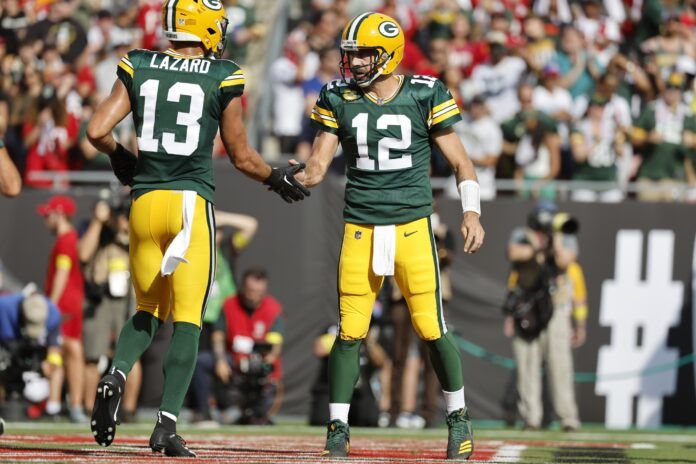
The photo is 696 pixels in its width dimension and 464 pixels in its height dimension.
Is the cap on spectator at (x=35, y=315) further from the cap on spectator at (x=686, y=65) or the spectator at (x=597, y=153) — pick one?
the cap on spectator at (x=686, y=65)

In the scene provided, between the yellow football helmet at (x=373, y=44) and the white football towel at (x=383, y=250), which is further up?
the yellow football helmet at (x=373, y=44)

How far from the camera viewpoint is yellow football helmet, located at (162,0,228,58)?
6.88m

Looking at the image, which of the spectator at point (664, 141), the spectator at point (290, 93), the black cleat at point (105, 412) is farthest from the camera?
the spectator at point (290, 93)

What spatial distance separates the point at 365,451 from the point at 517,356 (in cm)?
447

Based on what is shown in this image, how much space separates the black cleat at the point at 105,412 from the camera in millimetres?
6340

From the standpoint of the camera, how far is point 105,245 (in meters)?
12.2

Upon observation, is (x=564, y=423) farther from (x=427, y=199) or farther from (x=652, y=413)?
(x=427, y=199)

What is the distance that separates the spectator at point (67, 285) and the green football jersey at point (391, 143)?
5.46 m

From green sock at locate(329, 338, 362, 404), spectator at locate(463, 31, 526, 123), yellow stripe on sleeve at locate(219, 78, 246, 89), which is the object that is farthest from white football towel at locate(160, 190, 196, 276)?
spectator at locate(463, 31, 526, 123)

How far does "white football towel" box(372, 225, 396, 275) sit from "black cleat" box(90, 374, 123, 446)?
1430 mm

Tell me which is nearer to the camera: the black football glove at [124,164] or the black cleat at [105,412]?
the black cleat at [105,412]

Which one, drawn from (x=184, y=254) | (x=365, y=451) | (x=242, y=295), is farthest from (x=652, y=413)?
(x=184, y=254)

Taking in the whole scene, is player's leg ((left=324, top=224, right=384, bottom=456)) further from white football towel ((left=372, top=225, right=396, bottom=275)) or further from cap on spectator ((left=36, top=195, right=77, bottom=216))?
Result: cap on spectator ((left=36, top=195, right=77, bottom=216))

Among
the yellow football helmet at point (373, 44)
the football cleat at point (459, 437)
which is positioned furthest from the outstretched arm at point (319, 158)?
the football cleat at point (459, 437)
